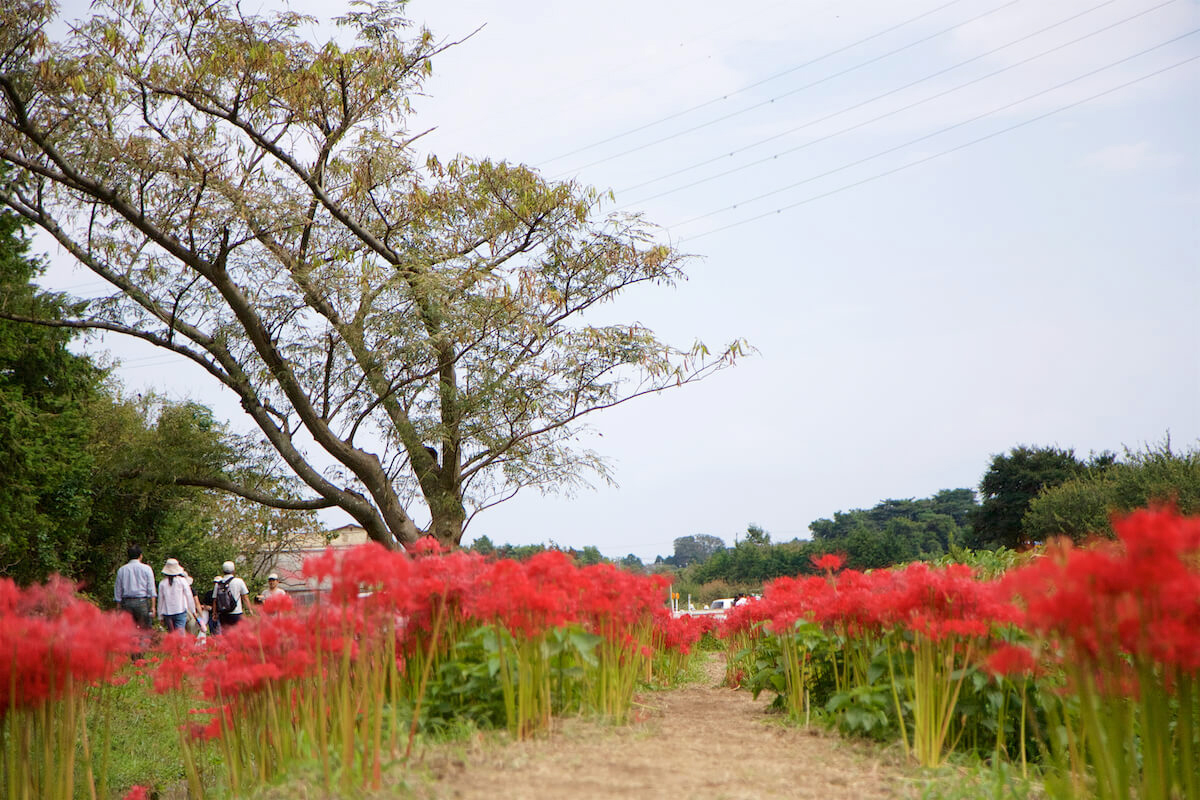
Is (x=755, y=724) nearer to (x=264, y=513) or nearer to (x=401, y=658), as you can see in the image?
(x=401, y=658)

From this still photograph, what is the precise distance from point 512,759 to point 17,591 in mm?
2394

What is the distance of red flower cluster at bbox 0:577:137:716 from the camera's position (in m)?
3.94

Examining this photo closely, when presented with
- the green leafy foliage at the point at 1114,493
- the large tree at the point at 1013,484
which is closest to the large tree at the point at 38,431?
the green leafy foliage at the point at 1114,493

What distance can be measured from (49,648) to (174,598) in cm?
930

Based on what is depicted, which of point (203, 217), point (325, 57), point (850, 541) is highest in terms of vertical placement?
point (325, 57)

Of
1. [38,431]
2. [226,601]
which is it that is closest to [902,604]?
[226,601]

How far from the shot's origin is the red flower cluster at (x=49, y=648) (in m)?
3.94

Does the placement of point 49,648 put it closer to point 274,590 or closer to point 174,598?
point 274,590

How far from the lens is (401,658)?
480 centimetres

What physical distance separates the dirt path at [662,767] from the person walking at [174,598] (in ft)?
31.3

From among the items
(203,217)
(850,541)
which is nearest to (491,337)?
(203,217)

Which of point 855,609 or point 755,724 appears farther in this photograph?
point 755,724

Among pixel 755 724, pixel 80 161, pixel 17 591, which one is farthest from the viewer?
pixel 80 161

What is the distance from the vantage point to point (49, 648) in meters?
3.99
